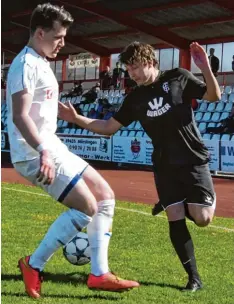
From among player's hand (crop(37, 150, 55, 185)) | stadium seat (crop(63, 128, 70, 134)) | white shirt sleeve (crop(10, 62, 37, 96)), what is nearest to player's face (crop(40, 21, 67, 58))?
white shirt sleeve (crop(10, 62, 37, 96))

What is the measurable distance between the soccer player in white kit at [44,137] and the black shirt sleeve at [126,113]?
3.26 ft

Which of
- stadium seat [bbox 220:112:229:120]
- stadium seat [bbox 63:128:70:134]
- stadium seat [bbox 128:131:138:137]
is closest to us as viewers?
stadium seat [bbox 128:131:138:137]

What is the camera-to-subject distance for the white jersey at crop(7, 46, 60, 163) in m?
4.64

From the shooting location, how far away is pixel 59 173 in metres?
4.73

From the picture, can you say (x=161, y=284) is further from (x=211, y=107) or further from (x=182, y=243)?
(x=211, y=107)

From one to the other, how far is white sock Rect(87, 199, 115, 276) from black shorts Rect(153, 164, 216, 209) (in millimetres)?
640

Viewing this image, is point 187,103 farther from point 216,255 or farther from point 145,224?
point 145,224

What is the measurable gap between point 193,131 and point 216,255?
6.90ft

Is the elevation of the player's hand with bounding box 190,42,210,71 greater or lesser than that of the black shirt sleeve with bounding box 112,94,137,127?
greater

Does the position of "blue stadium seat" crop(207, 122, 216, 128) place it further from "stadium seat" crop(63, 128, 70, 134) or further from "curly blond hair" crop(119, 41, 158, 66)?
"curly blond hair" crop(119, 41, 158, 66)

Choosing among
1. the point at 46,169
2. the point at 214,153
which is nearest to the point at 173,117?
the point at 46,169

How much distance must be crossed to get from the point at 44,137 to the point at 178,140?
1.27 m

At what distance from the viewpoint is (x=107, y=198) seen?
5.10 m

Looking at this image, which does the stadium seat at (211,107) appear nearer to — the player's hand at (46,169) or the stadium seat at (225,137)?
the stadium seat at (225,137)
